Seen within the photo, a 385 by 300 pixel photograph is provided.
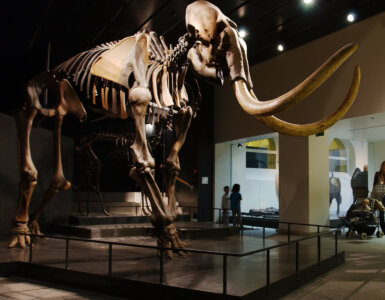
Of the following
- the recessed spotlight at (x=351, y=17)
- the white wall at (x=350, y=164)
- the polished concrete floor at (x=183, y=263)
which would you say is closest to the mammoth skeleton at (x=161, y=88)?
the polished concrete floor at (x=183, y=263)

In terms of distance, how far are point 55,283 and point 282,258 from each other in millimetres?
3070

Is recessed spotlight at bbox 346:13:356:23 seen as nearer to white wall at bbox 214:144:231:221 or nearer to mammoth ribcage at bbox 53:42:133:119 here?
mammoth ribcage at bbox 53:42:133:119

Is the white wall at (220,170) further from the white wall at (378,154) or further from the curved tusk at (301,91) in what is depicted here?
the curved tusk at (301,91)

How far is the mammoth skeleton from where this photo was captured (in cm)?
380

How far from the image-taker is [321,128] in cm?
363

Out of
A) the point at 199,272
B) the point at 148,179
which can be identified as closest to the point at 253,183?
the point at 148,179

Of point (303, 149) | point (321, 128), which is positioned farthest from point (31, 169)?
point (303, 149)

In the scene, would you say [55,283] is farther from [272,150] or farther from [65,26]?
[272,150]

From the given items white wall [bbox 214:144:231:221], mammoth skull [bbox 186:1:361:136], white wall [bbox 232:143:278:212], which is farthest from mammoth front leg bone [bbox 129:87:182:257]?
white wall [bbox 232:143:278:212]

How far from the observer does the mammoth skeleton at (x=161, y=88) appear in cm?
380

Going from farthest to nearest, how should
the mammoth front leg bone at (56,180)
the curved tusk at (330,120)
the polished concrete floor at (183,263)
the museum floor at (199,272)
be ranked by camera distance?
1. the mammoth front leg bone at (56,180)
2. the museum floor at (199,272)
3. the polished concrete floor at (183,263)
4. the curved tusk at (330,120)

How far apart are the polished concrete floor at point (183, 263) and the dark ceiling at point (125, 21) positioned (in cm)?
528

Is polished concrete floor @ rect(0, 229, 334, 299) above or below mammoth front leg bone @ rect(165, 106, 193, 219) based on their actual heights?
below

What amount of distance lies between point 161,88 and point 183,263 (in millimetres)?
2480
